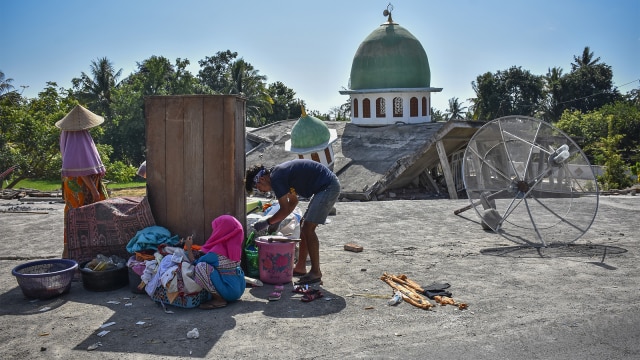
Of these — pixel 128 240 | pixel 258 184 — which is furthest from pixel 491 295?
pixel 128 240

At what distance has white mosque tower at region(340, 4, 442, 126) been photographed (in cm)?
2716

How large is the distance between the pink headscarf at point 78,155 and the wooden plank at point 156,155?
83 centimetres

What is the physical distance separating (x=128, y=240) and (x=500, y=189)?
20.2 feet

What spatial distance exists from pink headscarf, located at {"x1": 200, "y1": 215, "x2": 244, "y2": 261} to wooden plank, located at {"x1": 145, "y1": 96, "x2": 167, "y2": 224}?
140 centimetres

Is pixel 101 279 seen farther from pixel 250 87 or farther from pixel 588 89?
pixel 588 89

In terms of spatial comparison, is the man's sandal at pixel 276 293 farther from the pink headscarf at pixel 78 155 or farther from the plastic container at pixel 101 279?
the pink headscarf at pixel 78 155

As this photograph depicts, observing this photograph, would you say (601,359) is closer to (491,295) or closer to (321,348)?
(491,295)

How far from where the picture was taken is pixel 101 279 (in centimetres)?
641

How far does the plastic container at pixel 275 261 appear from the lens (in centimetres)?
668

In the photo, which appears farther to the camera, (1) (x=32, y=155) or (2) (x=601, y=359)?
(1) (x=32, y=155)

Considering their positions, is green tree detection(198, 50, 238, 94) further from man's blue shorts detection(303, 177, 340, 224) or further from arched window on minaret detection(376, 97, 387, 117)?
man's blue shorts detection(303, 177, 340, 224)

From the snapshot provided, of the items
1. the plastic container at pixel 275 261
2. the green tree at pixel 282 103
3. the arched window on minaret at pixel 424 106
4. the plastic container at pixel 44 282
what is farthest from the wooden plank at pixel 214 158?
the green tree at pixel 282 103

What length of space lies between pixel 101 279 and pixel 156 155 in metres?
1.69

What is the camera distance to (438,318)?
5.46 metres
